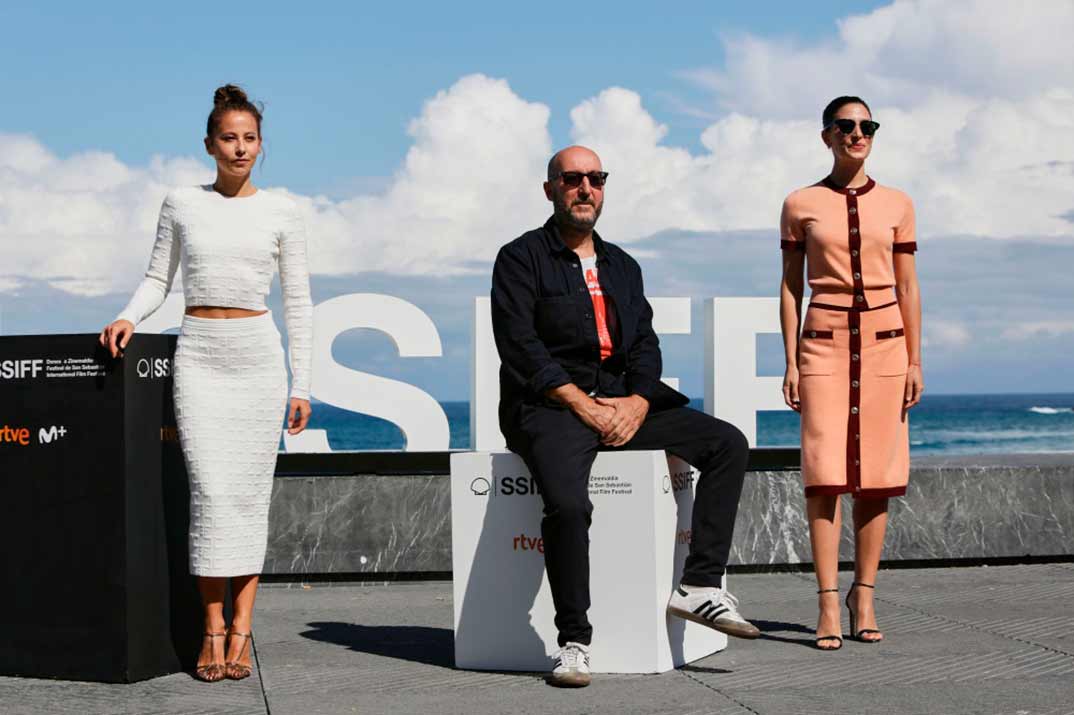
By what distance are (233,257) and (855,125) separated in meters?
2.51

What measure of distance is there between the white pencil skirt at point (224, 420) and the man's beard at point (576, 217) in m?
1.16

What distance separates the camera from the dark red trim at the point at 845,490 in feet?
17.7

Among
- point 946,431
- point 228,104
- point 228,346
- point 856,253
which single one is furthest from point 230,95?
point 946,431

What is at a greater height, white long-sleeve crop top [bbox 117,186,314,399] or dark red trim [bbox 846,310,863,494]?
white long-sleeve crop top [bbox 117,186,314,399]

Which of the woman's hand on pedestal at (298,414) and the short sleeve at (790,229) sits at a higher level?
the short sleeve at (790,229)

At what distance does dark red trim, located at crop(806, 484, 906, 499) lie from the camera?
5.39 metres

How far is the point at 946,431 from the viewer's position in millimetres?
61156

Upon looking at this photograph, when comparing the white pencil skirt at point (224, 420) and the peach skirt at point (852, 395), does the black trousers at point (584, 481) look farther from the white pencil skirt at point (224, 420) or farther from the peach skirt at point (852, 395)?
the white pencil skirt at point (224, 420)

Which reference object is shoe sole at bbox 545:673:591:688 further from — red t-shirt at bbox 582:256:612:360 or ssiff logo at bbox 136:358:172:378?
ssiff logo at bbox 136:358:172:378

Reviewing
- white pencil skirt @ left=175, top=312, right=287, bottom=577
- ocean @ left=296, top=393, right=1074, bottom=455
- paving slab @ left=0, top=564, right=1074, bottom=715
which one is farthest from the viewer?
ocean @ left=296, top=393, right=1074, bottom=455

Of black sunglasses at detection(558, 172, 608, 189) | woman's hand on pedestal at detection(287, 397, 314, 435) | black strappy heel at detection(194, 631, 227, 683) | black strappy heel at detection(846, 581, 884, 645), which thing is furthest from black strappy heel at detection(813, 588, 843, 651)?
black strappy heel at detection(194, 631, 227, 683)

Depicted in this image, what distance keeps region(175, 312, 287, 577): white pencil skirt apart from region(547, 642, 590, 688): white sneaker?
1.18 meters

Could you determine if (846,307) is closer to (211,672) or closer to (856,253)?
(856,253)

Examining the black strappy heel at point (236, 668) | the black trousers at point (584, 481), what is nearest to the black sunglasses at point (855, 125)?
the black trousers at point (584, 481)
